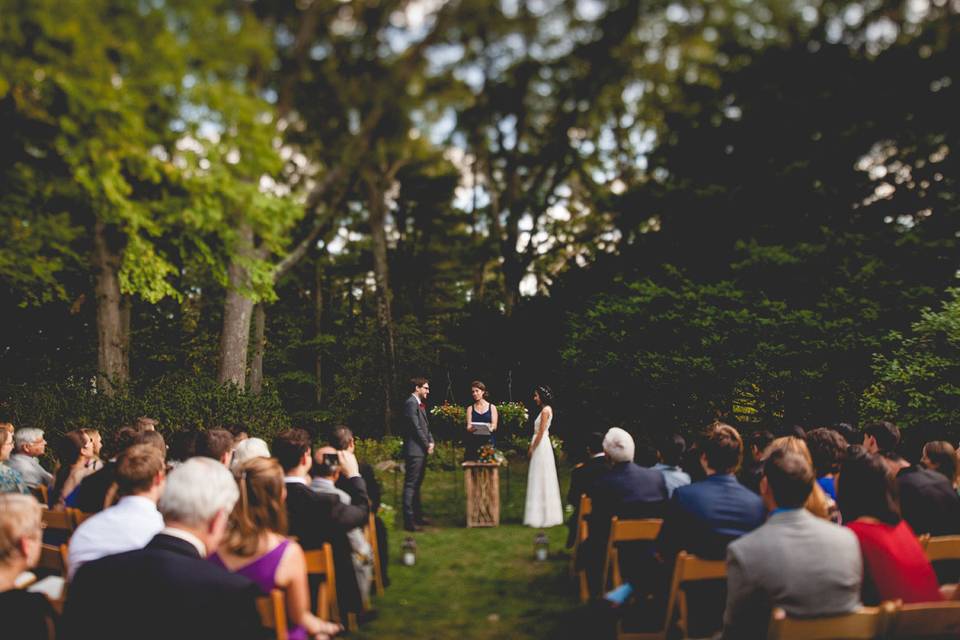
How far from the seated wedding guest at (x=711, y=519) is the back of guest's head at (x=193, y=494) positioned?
276cm

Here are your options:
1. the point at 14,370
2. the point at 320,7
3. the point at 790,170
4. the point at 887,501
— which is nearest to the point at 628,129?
the point at 790,170

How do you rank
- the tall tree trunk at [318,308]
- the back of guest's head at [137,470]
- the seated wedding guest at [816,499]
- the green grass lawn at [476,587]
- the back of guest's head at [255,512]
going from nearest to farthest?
the back of guest's head at [255,512]
the back of guest's head at [137,470]
the seated wedding guest at [816,499]
the green grass lawn at [476,587]
the tall tree trunk at [318,308]

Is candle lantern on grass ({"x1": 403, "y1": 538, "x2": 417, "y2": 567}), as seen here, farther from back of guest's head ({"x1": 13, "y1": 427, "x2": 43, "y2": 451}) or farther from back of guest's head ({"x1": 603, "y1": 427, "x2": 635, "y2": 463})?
back of guest's head ({"x1": 13, "y1": 427, "x2": 43, "y2": 451})

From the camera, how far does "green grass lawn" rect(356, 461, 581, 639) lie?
18.6 ft

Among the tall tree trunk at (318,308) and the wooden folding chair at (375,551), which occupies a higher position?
the tall tree trunk at (318,308)

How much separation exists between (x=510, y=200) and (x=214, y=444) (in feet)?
64.7

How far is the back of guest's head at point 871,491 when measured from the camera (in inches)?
144

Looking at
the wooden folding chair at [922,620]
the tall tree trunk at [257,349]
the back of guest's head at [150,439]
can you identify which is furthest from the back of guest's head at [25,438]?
the tall tree trunk at [257,349]

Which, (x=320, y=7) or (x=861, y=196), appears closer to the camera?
(x=320, y=7)

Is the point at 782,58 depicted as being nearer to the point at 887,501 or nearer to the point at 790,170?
the point at 790,170

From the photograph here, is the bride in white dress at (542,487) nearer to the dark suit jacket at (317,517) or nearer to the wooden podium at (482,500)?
the wooden podium at (482,500)

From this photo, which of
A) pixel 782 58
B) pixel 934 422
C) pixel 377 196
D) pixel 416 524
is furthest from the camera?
pixel 377 196

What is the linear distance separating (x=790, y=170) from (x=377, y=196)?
40.1ft

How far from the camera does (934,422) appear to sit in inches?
412
